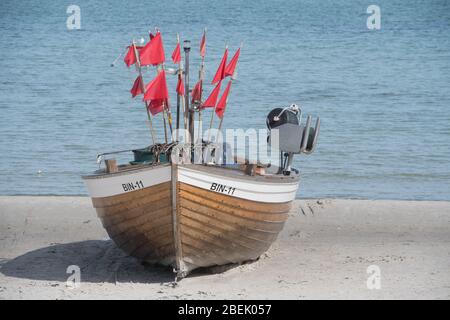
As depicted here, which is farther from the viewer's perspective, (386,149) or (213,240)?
(386,149)

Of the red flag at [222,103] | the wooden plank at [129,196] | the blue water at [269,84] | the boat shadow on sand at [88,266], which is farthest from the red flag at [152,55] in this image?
the blue water at [269,84]

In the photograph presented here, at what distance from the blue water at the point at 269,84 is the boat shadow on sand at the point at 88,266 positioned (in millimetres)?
3416

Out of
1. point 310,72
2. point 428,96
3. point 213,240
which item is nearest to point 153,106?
point 213,240

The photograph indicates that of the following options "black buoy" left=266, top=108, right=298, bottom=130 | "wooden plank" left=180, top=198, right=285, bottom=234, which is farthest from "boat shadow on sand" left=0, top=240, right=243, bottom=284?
"black buoy" left=266, top=108, right=298, bottom=130

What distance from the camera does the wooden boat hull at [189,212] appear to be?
10.2 m

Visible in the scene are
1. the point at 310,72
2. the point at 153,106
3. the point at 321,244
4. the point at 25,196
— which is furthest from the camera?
the point at 310,72

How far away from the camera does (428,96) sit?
2630 cm

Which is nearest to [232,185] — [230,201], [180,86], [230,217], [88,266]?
[230,201]

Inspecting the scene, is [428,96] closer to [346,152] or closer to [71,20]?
[346,152]

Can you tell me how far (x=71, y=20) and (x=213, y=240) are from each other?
1223 inches

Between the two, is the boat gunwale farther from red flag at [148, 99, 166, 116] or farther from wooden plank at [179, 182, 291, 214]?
red flag at [148, 99, 166, 116]

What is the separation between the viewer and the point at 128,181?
34.1 ft

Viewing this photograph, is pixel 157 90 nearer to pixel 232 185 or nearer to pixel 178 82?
pixel 178 82

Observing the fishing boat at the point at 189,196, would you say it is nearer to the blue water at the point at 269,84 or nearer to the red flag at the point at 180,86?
the red flag at the point at 180,86
